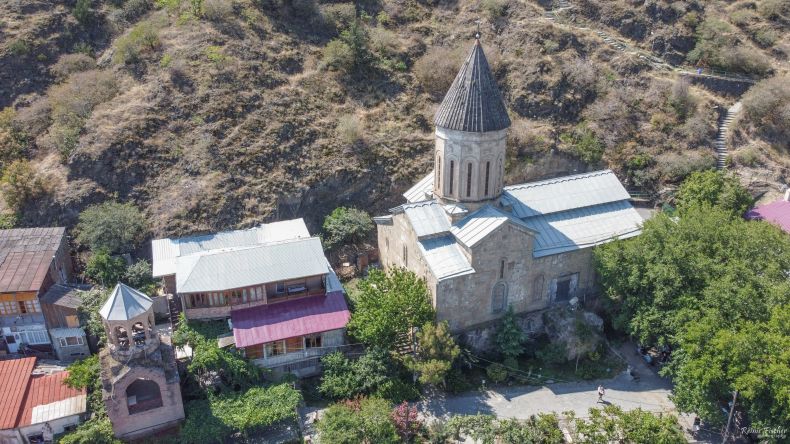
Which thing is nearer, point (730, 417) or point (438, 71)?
point (730, 417)

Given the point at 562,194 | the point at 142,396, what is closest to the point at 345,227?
the point at 562,194

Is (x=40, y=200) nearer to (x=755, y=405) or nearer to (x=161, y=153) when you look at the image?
(x=161, y=153)

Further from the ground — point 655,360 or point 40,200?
point 40,200

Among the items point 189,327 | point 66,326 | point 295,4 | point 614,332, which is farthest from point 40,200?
point 614,332

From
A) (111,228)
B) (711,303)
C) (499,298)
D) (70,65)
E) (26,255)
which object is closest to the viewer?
(711,303)

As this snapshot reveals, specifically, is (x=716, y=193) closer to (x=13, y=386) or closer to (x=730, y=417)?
(x=730, y=417)

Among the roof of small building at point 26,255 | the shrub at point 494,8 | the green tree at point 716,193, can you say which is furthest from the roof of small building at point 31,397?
the shrub at point 494,8
